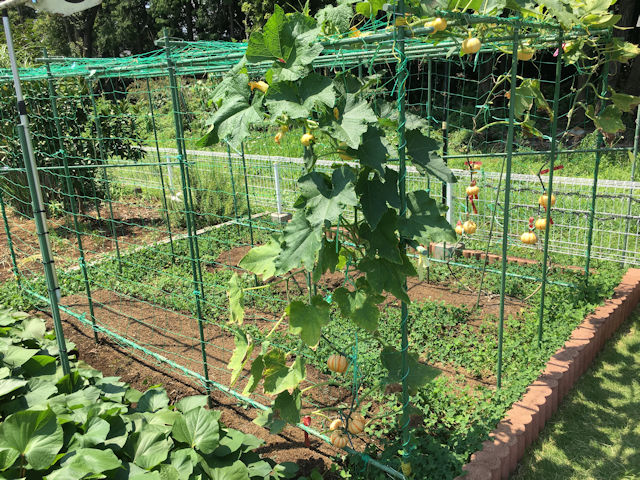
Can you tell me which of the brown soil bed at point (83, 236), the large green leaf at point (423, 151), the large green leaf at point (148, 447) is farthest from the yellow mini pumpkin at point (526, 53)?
the brown soil bed at point (83, 236)

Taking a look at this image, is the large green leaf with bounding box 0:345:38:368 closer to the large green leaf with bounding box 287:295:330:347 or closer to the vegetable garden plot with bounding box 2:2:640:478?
the vegetable garden plot with bounding box 2:2:640:478

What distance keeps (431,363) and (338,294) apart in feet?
5.93

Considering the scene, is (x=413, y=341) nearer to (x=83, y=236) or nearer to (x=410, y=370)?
(x=410, y=370)

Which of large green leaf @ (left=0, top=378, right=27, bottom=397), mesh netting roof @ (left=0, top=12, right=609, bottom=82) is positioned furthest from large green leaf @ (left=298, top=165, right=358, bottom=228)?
large green leaf @ (left=0, top=378, right=27, bottom=397)

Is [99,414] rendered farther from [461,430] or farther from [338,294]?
[461,430]

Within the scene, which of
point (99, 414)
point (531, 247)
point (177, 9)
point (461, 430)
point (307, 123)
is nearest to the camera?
point (307, 123)

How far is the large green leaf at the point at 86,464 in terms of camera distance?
2039mm

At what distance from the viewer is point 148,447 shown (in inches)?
93.4

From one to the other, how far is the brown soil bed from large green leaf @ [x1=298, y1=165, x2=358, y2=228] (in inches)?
164

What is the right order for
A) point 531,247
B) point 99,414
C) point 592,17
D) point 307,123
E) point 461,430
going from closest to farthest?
point 307,123
point 99,414
point 461,430
point 592,17
point 531,247

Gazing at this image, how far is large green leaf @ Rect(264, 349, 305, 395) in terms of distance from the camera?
225cm

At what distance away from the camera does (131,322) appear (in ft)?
14.8

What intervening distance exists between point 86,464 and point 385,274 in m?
1.47

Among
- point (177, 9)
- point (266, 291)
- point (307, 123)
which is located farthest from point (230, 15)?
point (307, 123)
